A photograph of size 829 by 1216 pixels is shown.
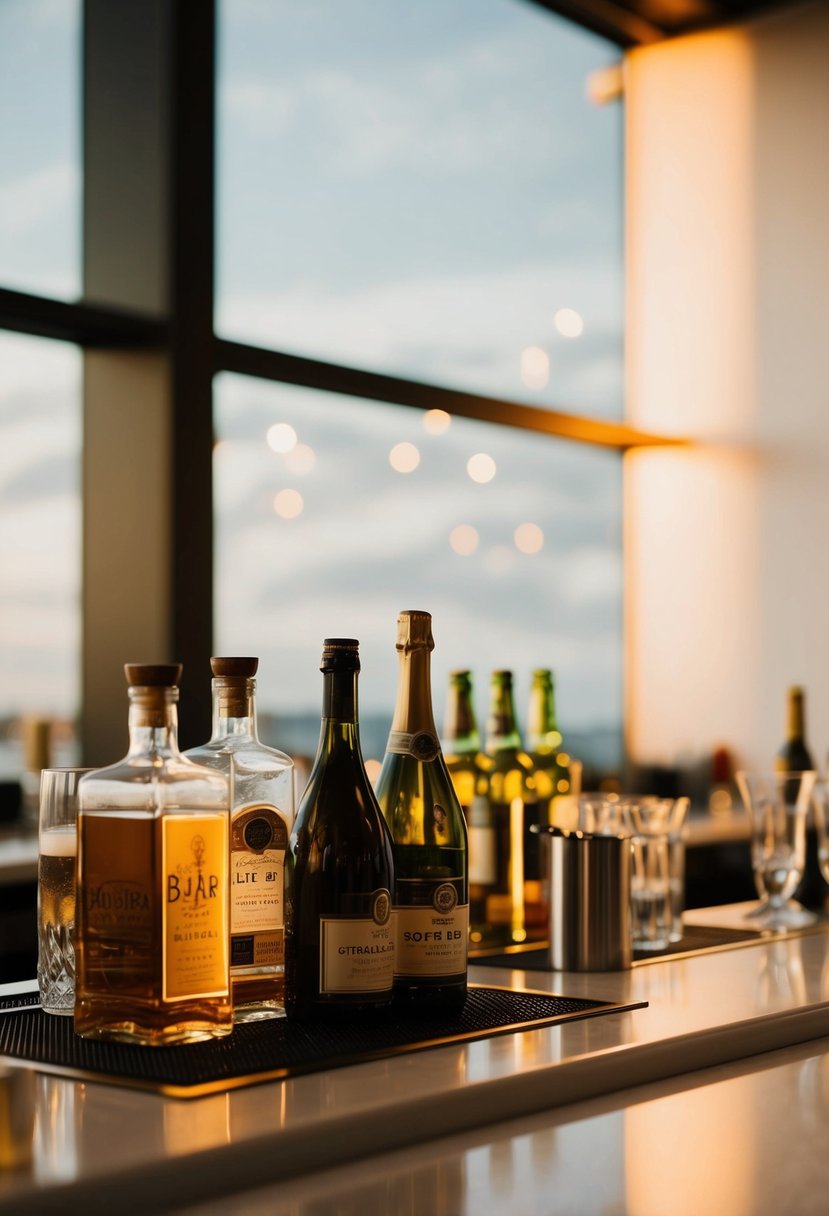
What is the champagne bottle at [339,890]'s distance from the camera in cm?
109

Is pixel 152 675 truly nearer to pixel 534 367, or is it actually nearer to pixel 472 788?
pixel 472 788

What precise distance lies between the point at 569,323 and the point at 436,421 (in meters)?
0.68

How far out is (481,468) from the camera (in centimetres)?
380

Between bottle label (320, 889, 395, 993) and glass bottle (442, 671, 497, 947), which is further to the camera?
glass bottle (442, 671, 497, 947)

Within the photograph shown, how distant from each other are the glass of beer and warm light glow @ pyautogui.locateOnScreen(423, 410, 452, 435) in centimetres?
251

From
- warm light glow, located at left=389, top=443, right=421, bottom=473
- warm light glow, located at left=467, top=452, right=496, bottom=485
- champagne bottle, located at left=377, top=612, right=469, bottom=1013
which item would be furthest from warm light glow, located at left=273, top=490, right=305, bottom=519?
champagne bottle, located at left=377, top=612, right=469, bottom=1013

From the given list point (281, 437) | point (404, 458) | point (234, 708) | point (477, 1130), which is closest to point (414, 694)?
point (234, 708)

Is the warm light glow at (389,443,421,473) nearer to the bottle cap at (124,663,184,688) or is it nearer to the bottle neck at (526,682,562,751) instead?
the bottle neck at (526,682,562,751)

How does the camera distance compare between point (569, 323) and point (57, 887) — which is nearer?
point (57, 887)

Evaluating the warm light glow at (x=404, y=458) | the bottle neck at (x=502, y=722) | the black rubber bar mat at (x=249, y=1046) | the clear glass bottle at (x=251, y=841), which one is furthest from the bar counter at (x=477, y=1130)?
the warm light glow at (x=404, y=458)

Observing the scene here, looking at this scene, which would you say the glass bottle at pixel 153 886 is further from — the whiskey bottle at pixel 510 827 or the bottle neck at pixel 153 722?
the whiskey bottle at pixel 510 827

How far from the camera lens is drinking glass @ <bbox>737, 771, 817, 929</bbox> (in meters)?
1.71

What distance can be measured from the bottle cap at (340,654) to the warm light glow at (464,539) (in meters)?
2.61

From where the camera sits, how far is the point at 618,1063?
41.3 inches
